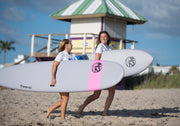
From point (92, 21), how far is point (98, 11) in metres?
0.82

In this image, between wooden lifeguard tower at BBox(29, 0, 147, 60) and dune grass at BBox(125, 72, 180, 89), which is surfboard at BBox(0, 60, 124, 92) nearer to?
wooden lifeguard tower at BBox(29, 0, 147, 60)

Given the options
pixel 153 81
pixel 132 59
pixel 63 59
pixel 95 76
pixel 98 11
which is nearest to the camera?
pixel 95 76

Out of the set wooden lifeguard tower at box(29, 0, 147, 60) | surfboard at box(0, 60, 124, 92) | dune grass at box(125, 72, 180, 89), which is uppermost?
wooden lifeguard tower at box(29, 0, 147, 60)

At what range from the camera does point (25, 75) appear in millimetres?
5469

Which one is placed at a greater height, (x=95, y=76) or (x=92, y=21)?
(x=92, y=21)

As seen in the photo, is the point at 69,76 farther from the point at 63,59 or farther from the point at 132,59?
the point at 132,59

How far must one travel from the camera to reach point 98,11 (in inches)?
545

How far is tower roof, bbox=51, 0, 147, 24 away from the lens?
1394 cm

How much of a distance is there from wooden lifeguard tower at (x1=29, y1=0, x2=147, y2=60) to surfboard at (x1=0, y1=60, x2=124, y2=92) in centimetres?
789

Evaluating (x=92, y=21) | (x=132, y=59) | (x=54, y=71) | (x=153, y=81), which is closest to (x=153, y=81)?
(x=153, y=81)

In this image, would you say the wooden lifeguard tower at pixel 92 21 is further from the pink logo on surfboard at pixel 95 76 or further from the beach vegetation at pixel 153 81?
the pink logo on surfboard at pixel 95 76

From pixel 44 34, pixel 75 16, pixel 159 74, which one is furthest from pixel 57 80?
pixel 159 74

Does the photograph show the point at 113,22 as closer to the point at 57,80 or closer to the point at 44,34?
the point at 44,34

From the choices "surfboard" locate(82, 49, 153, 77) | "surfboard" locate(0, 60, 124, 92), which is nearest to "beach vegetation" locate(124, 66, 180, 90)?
"surfboard" locate(82, 49, 153, 77)
